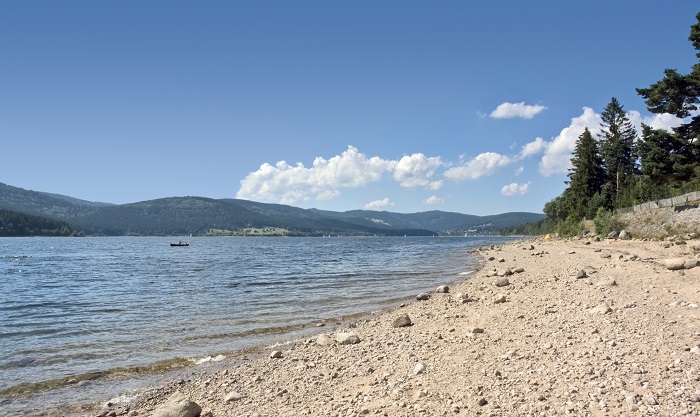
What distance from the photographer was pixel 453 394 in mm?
7422

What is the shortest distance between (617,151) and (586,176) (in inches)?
308

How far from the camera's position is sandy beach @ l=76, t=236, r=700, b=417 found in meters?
6.68

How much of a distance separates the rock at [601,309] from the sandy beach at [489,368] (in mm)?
43

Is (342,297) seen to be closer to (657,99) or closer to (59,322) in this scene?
(59,322)

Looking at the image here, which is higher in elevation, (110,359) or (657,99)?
(657,99)

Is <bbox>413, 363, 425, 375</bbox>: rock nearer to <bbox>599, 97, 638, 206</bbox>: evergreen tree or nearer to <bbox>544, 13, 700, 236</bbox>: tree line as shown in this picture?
<bbox>544, 13, 700, 236</bbox>: tree line

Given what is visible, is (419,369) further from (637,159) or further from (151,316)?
(637,159)

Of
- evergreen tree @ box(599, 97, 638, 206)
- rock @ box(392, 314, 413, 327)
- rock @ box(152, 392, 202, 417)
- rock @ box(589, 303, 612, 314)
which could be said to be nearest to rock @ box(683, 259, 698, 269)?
rock @ box(589, 303, 612, 314)

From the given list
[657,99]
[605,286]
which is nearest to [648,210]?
[657,99]

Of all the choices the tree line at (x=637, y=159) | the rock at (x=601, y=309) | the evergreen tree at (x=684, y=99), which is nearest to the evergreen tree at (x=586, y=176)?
the tree line at (x=637, y=159)

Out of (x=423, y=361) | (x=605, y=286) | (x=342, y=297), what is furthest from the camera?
(x=342, y=297)

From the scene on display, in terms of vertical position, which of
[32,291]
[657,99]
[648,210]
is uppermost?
[657,99]

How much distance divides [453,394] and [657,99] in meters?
40.0

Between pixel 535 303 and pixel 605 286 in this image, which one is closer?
pixel 535 303
